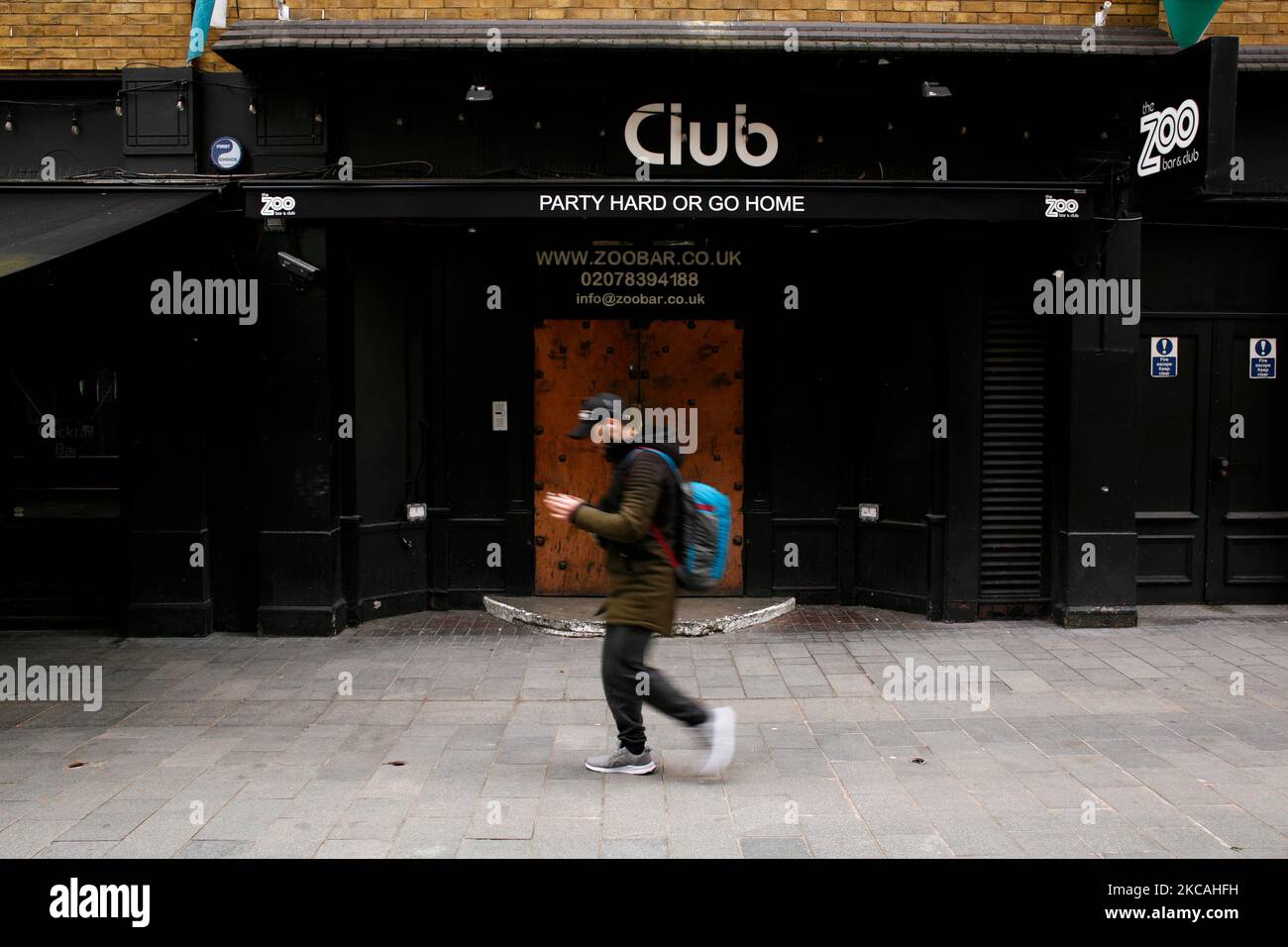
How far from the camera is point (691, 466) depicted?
1003cm

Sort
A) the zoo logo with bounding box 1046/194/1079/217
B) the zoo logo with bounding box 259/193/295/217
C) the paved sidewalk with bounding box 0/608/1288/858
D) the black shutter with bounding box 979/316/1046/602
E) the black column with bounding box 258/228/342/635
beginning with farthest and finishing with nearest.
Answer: the black shutter with bounding box 979/316/1046/602
the black column with bounding box 258/228/342/635
the zoo logo with bounding box 1046/194/1079/217
the zoo logo with bounding box 259/193/295/217
the paved sidewalk with bounding box 0/608/1288/858

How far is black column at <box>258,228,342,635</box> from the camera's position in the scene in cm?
895

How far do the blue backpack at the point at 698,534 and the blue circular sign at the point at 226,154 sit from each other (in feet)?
17.6

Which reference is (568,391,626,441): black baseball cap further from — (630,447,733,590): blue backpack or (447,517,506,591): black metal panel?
(447,517,506,591): black metal panel

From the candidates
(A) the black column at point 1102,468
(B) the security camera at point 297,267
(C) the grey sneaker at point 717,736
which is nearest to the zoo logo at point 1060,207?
(A) the black column at point 1102,468

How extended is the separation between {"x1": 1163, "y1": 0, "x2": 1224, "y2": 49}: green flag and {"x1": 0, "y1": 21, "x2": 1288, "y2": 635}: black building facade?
240 mm

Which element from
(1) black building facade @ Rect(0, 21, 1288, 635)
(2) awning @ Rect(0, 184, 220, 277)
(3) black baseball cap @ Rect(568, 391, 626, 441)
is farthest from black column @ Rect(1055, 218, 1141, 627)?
(2) awning @ Rect(0, 184, 220, 277)

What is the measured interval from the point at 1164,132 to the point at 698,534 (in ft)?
18.6

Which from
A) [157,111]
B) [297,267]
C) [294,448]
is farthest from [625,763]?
[157,111]

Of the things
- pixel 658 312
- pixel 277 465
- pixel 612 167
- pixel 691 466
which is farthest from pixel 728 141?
pixel 277 465

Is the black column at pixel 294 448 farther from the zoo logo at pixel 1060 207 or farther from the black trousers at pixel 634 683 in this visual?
the zoo logo at pixel 1060 207

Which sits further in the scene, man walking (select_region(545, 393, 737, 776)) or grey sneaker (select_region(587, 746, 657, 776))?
grey sneaker (select_region(587, 746, 657, 776))

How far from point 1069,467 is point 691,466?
11.2ft

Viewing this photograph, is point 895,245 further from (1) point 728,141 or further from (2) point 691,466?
(2) point 691,466
